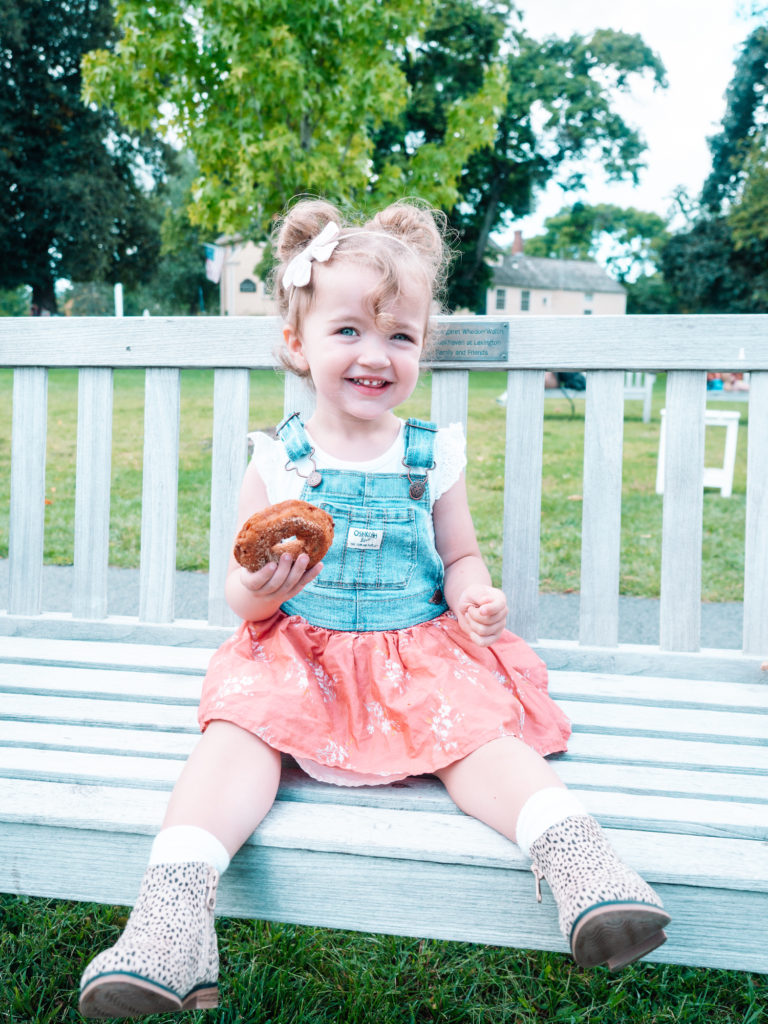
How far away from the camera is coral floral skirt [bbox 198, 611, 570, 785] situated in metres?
1.59

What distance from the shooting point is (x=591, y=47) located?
3150cm

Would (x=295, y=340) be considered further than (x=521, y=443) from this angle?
No

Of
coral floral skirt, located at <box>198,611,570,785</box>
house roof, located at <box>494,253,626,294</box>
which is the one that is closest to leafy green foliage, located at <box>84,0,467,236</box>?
coral floral skirt, located at <box>198,611,570,785</box>

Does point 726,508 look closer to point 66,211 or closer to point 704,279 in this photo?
point 66,211

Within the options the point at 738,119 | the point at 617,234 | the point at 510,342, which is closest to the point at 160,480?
the point at 510,342

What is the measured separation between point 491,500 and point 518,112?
27.9 metres

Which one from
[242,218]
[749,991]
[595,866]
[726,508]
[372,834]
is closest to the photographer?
[595,866]

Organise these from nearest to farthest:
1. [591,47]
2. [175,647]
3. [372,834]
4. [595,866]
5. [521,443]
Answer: [595,866], [372,834], [521,443], [175,647], [591,47]

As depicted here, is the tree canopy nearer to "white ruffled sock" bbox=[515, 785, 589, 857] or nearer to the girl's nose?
the girl's nose

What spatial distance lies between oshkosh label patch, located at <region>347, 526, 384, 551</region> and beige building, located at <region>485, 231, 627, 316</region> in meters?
63.7

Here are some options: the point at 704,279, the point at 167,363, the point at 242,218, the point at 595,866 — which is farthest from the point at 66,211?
the point at 595,866

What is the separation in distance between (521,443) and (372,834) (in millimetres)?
1148

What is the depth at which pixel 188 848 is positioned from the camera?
4.26 feet

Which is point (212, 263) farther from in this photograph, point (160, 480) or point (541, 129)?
point (541, 129)
